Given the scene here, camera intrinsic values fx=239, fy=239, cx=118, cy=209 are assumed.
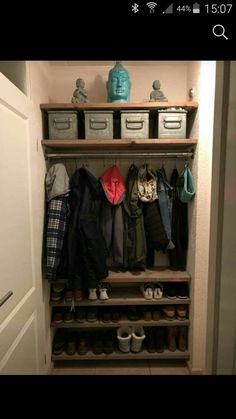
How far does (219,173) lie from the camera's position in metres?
0.58

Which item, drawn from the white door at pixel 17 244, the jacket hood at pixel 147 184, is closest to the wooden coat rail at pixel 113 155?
the jacket hood at pixel 147 184

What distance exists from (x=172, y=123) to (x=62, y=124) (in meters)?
0.79

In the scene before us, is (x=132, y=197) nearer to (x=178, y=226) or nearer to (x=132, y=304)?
(x=178, y=226)

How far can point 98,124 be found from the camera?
5.59 feet

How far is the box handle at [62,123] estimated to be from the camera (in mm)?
1693

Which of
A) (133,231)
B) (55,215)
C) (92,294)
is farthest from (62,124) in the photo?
(92,294)

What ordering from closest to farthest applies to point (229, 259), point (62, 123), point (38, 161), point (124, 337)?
point (229, 259) → point (38, 161) → point (62, 123) → point (124, 337)

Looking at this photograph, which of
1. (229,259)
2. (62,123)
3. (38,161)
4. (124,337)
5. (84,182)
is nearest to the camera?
(229,259)

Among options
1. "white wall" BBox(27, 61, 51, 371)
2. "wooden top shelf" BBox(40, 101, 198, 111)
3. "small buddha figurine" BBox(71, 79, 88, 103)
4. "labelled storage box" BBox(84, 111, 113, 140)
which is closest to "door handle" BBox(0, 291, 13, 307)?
"white wall" BBox(27, 61, 51, 371)

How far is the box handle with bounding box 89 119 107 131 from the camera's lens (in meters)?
1.70

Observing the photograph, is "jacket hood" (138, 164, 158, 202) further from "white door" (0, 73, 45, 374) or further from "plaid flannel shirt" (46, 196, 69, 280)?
"white door" (0, 73, 45, 374)

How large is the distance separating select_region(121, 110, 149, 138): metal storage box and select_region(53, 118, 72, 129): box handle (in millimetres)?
386
